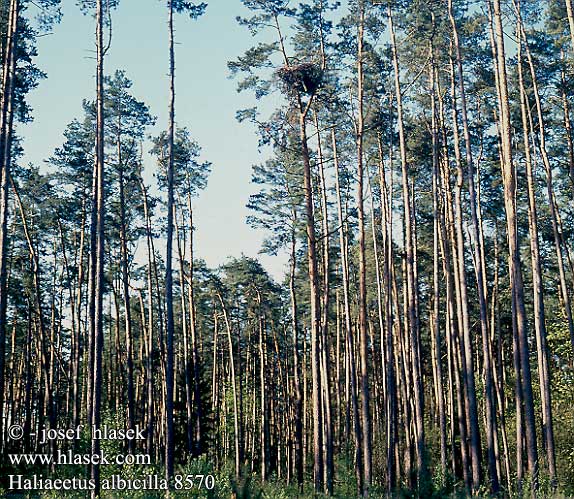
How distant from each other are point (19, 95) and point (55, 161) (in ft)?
24.5

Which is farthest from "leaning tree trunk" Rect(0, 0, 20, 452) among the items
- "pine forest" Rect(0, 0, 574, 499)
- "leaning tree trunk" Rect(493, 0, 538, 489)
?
"leaning tree trunk" Rect(493, 0, 538, 489)

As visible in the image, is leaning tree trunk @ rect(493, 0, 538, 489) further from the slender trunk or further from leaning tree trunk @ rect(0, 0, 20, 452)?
leaning tree trunk @ rect(0, 0, 20, 452)

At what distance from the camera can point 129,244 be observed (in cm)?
3128

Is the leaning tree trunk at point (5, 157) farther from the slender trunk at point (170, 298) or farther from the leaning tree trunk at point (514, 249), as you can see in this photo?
the leaning tree trunk at point (514, 249)

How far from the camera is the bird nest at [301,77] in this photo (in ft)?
57.5

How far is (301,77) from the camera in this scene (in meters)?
17.8

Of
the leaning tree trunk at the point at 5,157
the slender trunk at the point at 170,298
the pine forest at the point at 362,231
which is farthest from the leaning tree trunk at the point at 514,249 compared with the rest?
the leaning tree trunk at the point at 5,157

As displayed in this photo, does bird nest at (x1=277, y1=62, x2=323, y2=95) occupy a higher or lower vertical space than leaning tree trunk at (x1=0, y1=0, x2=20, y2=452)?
higher

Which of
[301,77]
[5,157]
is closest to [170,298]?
[5,157]

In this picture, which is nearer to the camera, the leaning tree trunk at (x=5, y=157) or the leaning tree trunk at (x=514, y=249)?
the leaning tree trunk at (x=514, y=249)

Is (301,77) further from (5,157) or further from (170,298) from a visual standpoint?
(5,157)

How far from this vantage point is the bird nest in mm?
17516

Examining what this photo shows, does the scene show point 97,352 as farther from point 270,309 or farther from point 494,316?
point 270,309

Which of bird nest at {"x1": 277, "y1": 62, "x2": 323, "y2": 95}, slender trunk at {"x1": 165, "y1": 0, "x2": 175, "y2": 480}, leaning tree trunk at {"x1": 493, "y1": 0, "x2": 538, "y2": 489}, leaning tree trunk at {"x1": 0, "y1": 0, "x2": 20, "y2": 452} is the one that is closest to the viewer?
leaning tree trunk at {"x1": 493, "y1": 0, "x2": 538, "y2": 489}
